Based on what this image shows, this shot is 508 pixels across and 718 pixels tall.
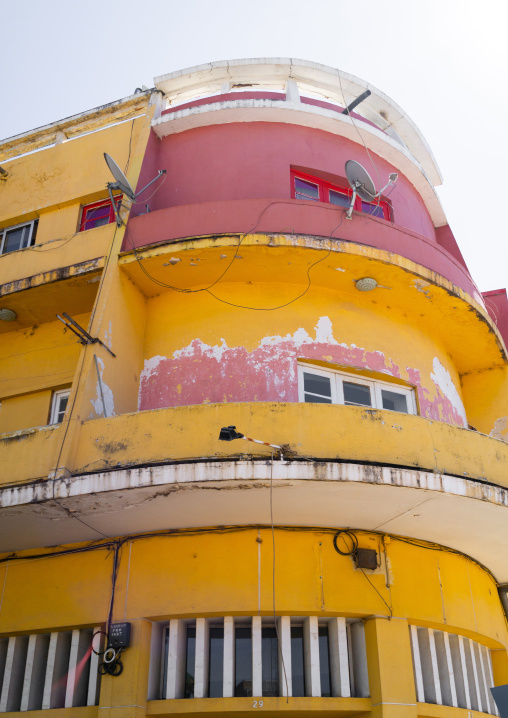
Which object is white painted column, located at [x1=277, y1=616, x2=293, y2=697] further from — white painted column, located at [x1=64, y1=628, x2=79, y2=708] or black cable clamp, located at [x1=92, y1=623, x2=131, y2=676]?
white painted column, located at [x1=64, y1=628, x2=79, y2=708]

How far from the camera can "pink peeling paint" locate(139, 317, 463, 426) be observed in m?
11.1

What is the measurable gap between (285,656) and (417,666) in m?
1.97

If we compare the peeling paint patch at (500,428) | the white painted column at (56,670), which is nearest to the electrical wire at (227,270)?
the peeling paint patch at (500,428)

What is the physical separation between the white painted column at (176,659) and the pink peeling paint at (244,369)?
127 inches

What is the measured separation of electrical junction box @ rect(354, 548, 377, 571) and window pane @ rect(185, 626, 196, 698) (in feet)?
8.17

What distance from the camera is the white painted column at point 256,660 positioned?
930cm

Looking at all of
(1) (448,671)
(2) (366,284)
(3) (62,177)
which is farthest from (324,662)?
(3) (62,177)

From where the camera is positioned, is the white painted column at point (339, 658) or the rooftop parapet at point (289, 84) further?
the rooftop parapet at point (289, 84)

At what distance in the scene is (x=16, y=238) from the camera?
14227 millimetres

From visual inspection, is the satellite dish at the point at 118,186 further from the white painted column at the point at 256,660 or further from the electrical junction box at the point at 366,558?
the white painted column at the point at 256,660

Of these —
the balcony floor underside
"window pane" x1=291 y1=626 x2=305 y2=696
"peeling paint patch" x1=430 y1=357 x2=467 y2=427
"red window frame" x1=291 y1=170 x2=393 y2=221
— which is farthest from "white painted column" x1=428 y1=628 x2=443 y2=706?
"red window frame" x1=291 y1=170 x2=393 y2=221

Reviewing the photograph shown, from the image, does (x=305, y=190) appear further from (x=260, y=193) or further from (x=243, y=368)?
(x=243, y=368)

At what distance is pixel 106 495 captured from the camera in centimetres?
916

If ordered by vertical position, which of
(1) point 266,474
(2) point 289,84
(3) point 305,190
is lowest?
(1) point 266,474
